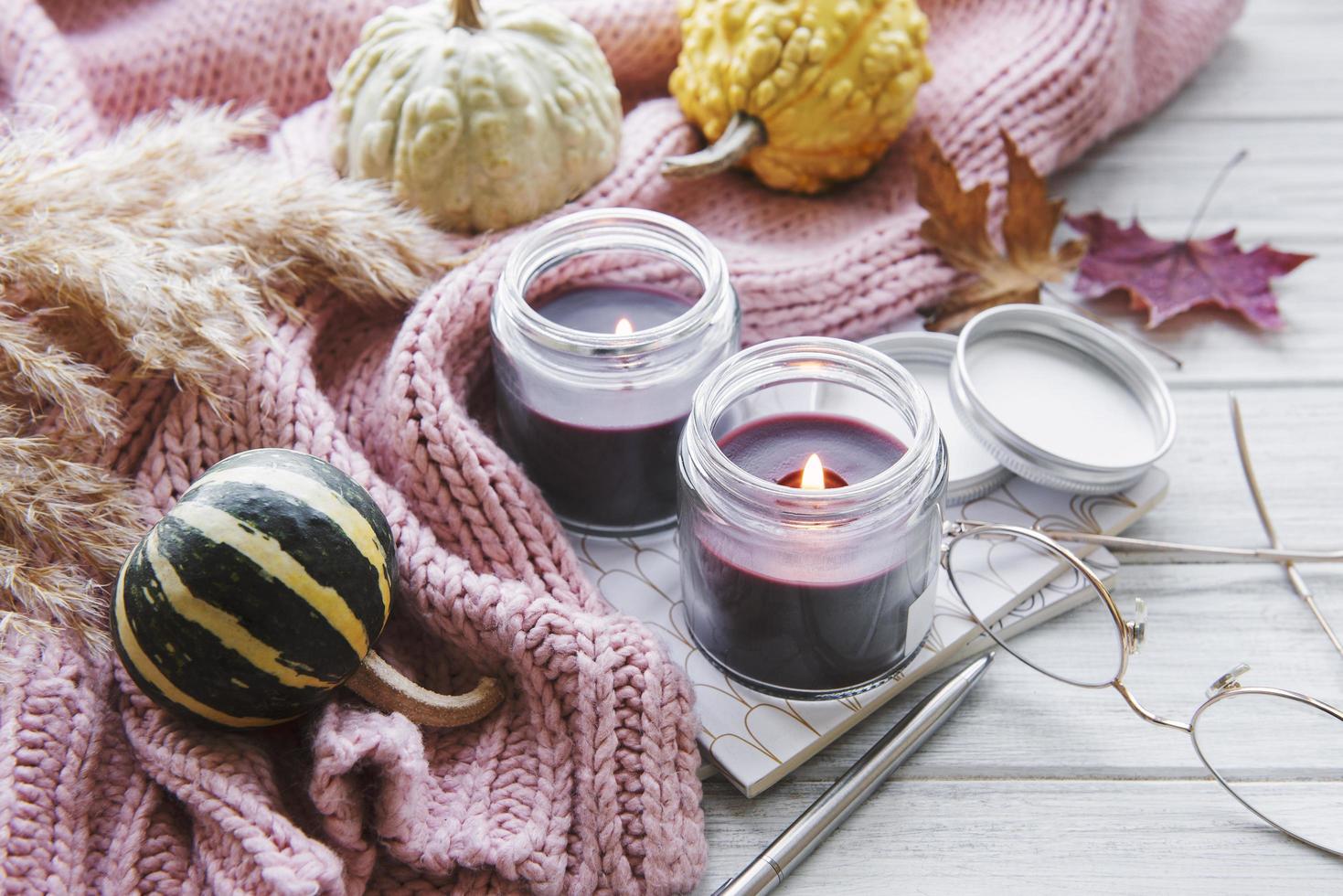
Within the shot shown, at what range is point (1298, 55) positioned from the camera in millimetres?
1296

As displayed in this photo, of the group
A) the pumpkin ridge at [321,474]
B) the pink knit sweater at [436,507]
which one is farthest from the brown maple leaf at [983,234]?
the pumpkin ridge at [321,474]

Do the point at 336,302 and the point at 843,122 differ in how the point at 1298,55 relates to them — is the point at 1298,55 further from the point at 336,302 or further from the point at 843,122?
the point at 336,302

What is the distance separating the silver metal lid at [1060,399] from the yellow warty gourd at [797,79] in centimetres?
23

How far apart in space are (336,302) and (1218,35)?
3.21ft

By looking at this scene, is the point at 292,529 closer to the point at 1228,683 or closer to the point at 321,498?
the point at 321,498

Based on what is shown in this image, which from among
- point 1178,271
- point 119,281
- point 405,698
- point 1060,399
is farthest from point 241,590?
point 1178,271

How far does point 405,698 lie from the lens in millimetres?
711

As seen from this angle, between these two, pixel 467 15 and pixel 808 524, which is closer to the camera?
pixel 808 524

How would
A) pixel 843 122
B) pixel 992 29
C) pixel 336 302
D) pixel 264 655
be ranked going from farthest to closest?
pixel 992 29, pixel 843 122, pixel 336 302, pixel 264 655

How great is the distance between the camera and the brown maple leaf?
1.01m

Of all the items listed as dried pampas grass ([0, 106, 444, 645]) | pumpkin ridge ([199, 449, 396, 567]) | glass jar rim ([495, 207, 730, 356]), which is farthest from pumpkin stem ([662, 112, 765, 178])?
pumpkin ridge ([199, 449, 396, 567])

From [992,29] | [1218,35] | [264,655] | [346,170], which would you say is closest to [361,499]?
[264,655]

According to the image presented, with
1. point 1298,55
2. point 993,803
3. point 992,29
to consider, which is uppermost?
point 992,29

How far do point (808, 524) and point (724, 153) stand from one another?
43 centimetres
